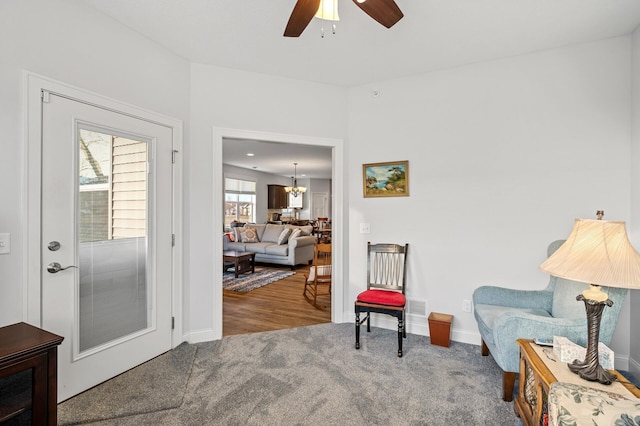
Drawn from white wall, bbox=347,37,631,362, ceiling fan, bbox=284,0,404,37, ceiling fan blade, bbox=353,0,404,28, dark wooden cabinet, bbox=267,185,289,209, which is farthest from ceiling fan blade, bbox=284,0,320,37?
dark wooden cabinet, bbox=267,185,289,209

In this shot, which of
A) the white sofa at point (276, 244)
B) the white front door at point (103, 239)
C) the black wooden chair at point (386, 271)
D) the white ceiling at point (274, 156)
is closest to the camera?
the white front door at point (103, 239)

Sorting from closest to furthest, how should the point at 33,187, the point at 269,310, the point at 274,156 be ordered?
the point at 33,187 < the point at 269,310 < the point at 274,156

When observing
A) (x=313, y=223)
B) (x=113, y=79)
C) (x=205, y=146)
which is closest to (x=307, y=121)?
(x=205, y=146)

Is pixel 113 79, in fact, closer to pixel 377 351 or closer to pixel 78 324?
pixel 78 324

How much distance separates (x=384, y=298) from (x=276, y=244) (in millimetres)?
4722

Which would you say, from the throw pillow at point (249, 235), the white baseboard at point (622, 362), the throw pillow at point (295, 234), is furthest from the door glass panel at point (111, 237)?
the throw pillow at point (249, 235)

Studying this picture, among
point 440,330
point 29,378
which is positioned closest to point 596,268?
point 440,330

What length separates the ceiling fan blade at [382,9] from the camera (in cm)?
163

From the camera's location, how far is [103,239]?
2387mm

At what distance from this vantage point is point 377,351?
289cm

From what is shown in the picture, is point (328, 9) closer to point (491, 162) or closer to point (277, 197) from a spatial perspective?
point (491, 162)

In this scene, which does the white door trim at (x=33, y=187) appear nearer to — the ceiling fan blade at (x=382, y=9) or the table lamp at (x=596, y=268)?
the ceiling fan blade at (x=382, y=9)

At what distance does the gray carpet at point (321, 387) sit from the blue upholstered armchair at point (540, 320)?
320 millimetres

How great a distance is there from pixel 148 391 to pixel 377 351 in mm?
1826
